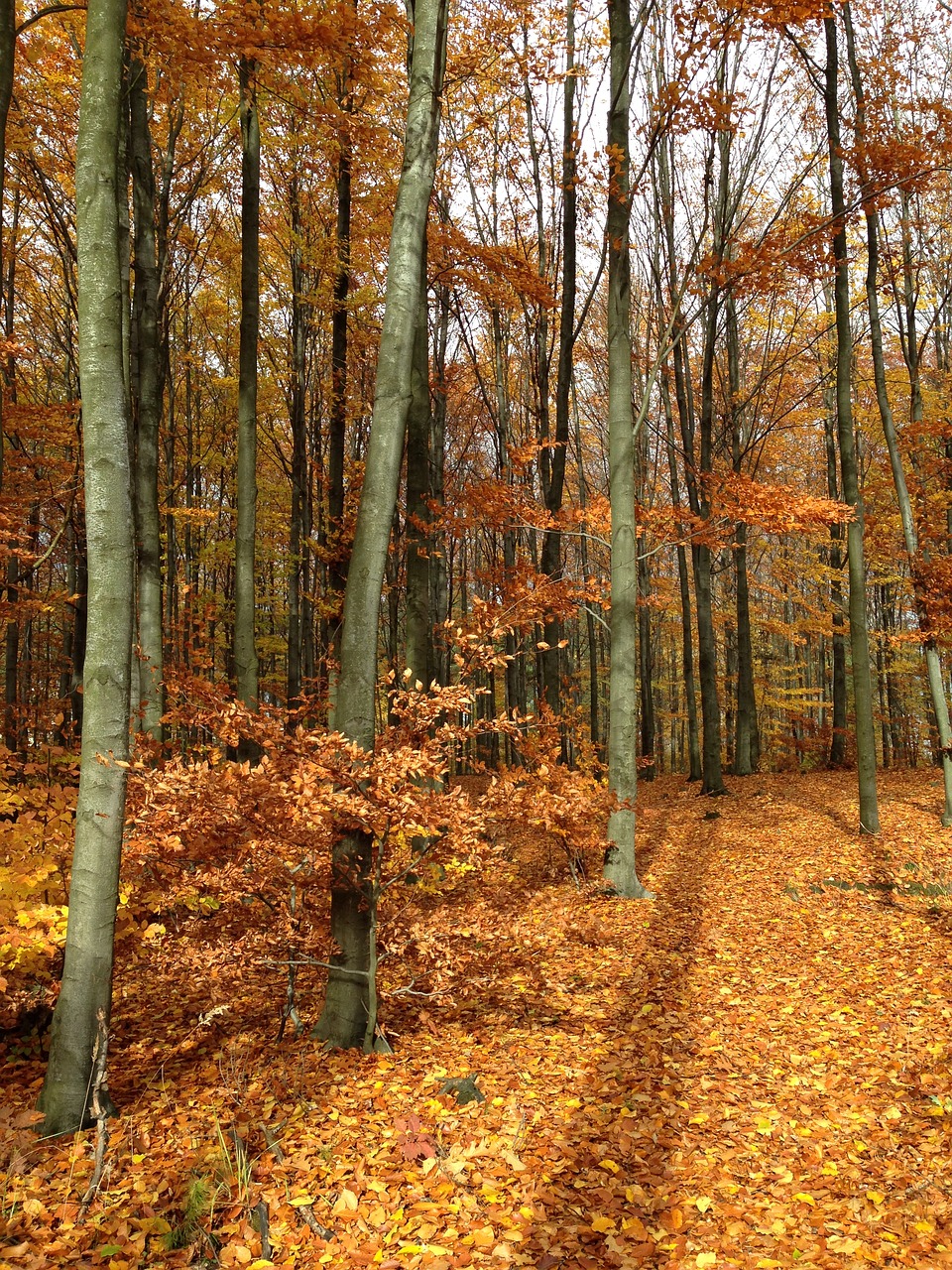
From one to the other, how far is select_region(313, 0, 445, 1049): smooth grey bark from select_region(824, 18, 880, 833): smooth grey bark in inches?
282

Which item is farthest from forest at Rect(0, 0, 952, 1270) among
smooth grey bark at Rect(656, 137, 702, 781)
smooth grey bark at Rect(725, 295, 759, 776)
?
smooth grey bark at Rect(725, 295, 759, 776)

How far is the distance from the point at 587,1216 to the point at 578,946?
3661mm

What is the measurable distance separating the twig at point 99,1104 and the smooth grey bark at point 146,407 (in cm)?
397

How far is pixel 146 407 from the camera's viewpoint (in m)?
7.72

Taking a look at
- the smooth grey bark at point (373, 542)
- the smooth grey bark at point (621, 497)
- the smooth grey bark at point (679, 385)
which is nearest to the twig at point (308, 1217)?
the smooth grey bark at point (373, 542)

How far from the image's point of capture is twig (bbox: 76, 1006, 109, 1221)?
10.4 feet

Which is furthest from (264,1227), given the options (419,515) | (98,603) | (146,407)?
(419,515)

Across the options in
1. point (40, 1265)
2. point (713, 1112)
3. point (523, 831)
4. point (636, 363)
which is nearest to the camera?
point (40, 1265)

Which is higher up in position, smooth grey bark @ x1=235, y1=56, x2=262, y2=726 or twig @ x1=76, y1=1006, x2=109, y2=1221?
smooth grey bark @ x1=235, y1=56, x2=262, y2=726

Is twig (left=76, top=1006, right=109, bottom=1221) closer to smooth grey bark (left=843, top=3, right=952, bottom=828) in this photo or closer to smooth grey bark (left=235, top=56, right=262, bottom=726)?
smooth grey bark (left=235, top=56, right=262, bottom=726)

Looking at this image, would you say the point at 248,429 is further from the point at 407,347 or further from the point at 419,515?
the point at 407,347

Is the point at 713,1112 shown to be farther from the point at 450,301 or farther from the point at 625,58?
the point at 450,301

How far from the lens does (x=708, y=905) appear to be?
771 cm

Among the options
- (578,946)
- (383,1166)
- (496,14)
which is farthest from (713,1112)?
(496,14)
